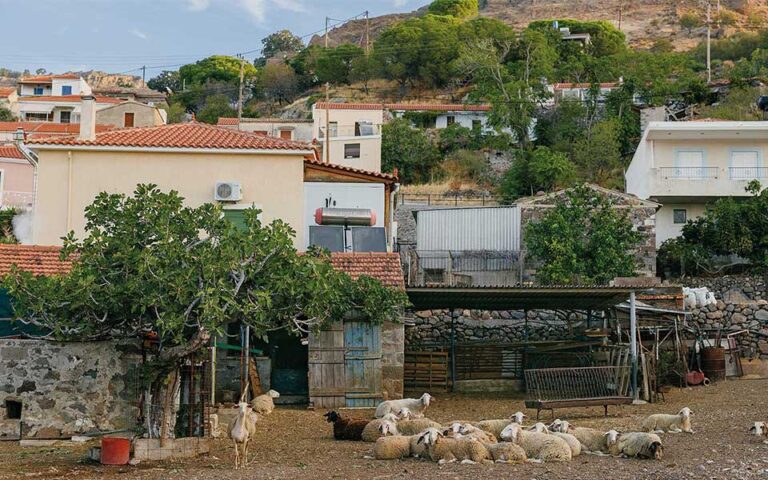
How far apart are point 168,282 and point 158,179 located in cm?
1238

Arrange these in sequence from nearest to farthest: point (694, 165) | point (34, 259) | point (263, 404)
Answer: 1. point (263, 404)
2. point (34, 259)
3. point (694, 165)

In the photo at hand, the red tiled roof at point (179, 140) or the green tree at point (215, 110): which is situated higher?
the green tree at point (215, 110)

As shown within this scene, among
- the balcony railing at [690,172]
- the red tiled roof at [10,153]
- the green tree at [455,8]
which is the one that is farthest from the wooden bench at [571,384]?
the green tree at [455,8]

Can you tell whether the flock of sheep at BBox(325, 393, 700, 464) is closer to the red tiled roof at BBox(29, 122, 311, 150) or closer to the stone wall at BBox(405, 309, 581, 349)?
the stone wall at BBox(405, 309, 581, 349)

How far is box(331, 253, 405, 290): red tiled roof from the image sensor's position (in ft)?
76.1

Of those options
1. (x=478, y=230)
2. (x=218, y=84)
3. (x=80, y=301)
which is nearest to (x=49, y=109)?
(x=218, y=84)

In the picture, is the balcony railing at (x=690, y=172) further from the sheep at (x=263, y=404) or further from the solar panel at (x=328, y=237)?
the sheep at (x=263, y=404)

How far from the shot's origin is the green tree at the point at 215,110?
7706 cm

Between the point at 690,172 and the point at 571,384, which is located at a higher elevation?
the point at 690,172

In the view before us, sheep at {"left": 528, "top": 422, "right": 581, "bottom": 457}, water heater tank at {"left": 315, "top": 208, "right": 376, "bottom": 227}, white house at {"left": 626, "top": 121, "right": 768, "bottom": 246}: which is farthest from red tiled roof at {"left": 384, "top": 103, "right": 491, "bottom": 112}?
sheep at {"left": 528, "top": 422, "right": 581, "bottom": 457}

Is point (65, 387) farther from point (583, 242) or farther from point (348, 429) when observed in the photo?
point (583, 242)

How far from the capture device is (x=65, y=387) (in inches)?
733

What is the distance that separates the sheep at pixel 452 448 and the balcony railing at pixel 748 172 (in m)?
30.9

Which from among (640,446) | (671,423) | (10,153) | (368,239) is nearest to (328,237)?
(368,239)
